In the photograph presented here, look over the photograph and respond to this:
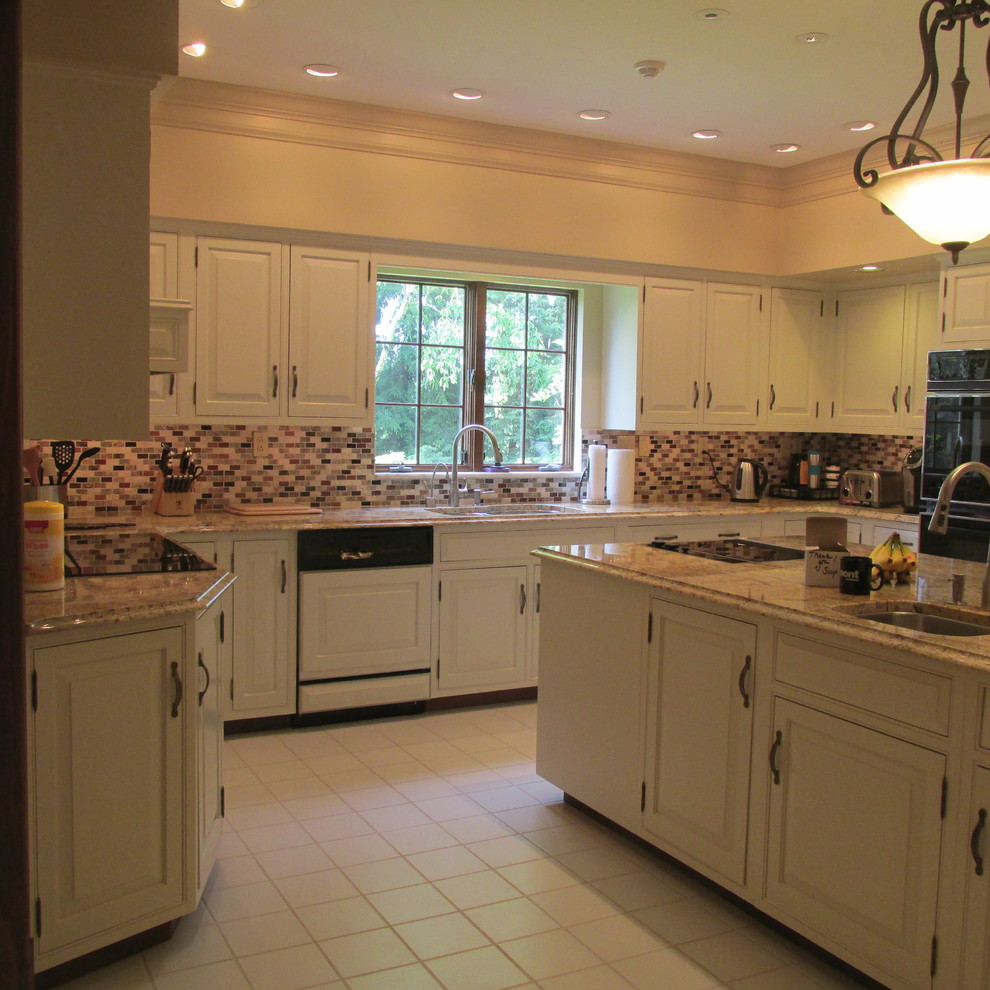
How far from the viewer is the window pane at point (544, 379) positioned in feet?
17.7

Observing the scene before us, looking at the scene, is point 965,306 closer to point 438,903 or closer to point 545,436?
point 545,436

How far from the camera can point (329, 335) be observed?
4391 mm

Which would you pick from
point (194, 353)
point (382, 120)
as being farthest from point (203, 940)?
point (382, 120)

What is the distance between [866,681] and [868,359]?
12.4ft

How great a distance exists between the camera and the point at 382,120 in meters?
4.40

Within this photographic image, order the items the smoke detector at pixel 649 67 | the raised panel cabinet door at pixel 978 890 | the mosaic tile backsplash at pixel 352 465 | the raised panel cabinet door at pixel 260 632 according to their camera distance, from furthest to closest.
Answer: the mosaic tile backsplash at pixel 352 465, the raised panel cabinet door at pixel 260 632, the smoke detector at pixel 649 67, the raised panel cabinet door at pixel 978 890

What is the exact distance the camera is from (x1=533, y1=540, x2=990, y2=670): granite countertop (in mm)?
2061

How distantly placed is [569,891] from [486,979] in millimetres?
499

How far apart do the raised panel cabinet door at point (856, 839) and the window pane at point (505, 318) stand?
324 cm

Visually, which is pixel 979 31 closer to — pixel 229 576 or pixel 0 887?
pixel 229 576

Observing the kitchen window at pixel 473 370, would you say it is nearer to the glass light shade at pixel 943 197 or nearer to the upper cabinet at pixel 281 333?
the upper cabinet at pixel 281 333

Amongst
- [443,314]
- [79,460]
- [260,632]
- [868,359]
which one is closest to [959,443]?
[868,359]

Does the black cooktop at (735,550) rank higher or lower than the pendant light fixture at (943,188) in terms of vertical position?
lower

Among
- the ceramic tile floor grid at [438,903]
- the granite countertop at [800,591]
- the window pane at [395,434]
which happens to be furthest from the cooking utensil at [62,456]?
the granite countertop at [800,591]
